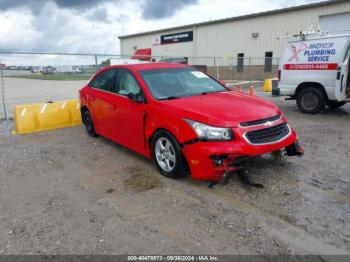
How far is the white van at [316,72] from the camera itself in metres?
8.38

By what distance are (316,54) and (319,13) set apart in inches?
687

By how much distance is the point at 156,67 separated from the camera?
552 cm

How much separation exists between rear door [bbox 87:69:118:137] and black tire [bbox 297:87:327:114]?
6074 millimetres

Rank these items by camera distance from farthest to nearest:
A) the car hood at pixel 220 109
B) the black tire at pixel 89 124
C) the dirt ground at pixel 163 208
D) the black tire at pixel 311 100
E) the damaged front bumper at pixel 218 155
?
the black tire at pixel 311 100
the black tire at pixel 89 124
the car hood at pixel 220 109
the damaged front bumper at pixel 218 155
the dirt ground at pixel 163 208

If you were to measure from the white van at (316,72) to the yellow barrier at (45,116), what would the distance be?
20.7ft

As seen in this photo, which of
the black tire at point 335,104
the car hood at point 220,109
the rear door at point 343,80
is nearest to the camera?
the car hood at point 220,109

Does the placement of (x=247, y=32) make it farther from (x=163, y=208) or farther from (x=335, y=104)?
(x=163, y=208)

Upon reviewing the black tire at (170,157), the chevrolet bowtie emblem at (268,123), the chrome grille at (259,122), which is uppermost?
the chrome grille at (259,122)

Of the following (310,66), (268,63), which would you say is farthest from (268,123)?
(268,63)

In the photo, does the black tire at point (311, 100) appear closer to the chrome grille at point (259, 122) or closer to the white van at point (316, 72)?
the white van at point (316, 72)

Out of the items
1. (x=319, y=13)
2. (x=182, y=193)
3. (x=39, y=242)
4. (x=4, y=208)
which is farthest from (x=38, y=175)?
(x=319, y=13)

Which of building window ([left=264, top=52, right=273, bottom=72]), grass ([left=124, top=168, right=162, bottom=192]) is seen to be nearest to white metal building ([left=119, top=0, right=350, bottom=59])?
building window ([left=264, top=52, right=273, bottom=72])

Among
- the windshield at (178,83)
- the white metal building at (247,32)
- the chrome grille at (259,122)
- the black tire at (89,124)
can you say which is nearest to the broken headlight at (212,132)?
the chrome grille at (259,122)

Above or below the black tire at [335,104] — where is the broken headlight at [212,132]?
above
